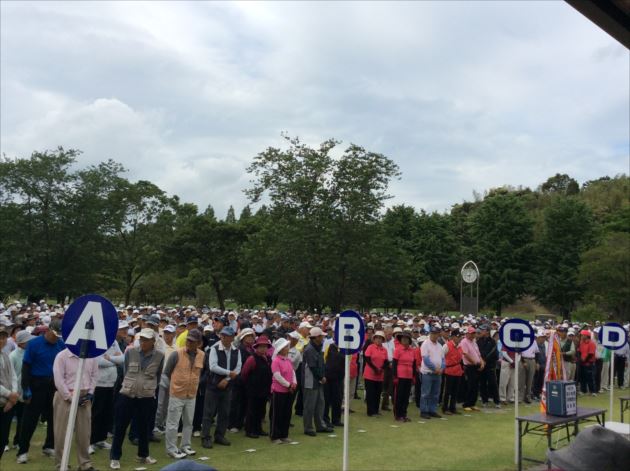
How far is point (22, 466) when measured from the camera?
310 inches

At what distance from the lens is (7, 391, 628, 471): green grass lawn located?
27.7 ft

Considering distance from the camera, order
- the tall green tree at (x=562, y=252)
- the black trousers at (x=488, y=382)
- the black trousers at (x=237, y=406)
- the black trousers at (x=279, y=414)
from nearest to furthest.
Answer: the black trousers at (x=279, y=414) → the black trousers at (x=237, y=406) → the black trousers at (x=488, y=382) → the tall green tree at (x=562, y=252)

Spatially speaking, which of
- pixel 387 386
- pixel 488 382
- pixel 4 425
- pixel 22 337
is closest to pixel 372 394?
pixel 387 386

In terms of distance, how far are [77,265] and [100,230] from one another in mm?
3307

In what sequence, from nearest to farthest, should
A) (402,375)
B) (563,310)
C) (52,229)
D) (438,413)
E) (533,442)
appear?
(533,442) < (402,375) < (438,413) < (52,229) < (563,310)

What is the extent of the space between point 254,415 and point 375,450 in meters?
2.39

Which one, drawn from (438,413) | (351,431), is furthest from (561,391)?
(438,413)

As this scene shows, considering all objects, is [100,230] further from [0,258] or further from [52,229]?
[0,258]

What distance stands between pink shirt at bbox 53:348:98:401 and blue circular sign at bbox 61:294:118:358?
221cm

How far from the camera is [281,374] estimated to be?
10.2 meters

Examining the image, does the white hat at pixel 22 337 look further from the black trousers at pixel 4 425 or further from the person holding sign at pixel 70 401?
the person holding sign at pixel 70 401

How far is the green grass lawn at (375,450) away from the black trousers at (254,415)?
0.26 meters

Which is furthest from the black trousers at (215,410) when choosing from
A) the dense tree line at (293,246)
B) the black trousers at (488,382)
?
the dense tree line at (293,246)

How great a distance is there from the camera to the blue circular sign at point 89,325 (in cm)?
562
